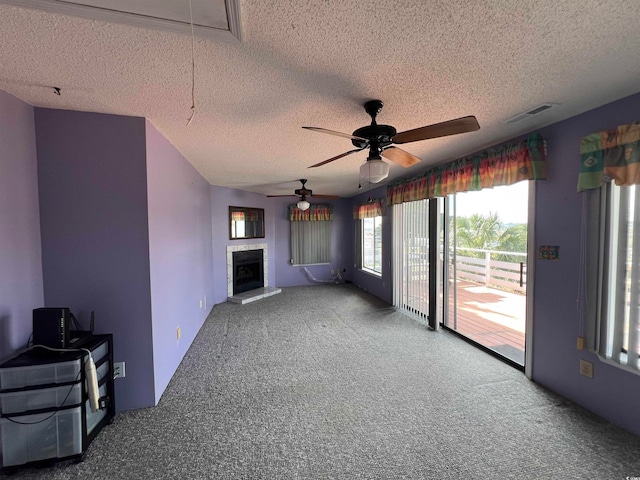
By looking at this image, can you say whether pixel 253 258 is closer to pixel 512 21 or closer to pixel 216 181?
pixel 216 181

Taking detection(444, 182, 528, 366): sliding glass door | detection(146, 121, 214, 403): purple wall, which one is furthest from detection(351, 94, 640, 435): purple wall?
detection(146, 121, 214, 403): purple wall

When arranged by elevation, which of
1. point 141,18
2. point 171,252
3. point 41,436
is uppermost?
point 141,18

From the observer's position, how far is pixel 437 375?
2.47m

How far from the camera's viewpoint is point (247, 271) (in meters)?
5.71

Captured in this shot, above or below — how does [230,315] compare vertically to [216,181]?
below

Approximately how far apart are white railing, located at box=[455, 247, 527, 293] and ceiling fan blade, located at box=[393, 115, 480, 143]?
4.00m

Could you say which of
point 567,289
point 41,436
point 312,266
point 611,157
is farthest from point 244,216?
point 611,157

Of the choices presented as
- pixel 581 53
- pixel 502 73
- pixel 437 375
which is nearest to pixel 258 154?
pixel 502 73

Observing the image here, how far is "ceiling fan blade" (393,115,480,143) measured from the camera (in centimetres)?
146

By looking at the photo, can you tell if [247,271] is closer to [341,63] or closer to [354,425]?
[354,425]

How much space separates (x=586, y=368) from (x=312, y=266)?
524cm

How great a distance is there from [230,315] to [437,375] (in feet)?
10.5

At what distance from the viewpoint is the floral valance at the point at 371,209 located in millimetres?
5039

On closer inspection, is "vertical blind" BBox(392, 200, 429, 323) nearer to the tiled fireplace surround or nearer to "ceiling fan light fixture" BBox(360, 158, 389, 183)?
"ceiling fan light fixture" BBox(360, 158, 389, 183)
